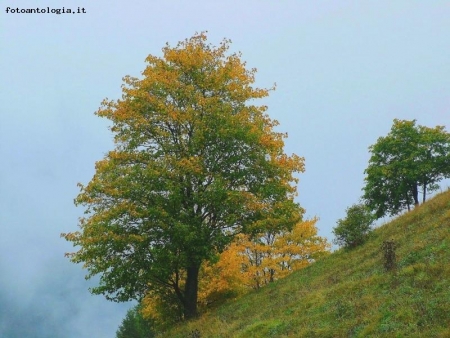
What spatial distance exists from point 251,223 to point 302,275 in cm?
417

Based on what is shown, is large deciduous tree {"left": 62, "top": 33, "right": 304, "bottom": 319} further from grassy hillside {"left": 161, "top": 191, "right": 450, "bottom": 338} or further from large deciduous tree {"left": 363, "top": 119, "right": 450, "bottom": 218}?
large deciduous tree {"left": 363, "top": 119, "right": 450, "bottom": 218}

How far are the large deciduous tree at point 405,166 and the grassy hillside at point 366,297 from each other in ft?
96.1

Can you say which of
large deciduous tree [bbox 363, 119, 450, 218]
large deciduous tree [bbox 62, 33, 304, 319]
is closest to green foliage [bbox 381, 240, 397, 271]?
large deciduous tree [bbox 62, 33, 304, 319]

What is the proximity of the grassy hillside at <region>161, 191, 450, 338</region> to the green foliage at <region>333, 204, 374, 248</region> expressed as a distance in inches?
27.7

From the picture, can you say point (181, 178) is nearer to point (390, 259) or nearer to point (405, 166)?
point (390, 259)

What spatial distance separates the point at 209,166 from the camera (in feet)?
80.6

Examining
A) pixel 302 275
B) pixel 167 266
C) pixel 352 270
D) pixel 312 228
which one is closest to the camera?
pixel 352 270

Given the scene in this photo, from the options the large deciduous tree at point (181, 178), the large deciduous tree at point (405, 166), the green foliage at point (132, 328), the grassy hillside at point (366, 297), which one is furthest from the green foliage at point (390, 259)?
the green foliage at point (132, 328)

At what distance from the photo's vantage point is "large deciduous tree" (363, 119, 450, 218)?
171 feet

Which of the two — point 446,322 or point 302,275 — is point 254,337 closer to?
point 446,322

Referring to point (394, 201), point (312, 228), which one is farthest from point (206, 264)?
point (394, 201)

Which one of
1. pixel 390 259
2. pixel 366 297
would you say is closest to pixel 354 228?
pixel 390 259

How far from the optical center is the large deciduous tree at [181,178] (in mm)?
22484

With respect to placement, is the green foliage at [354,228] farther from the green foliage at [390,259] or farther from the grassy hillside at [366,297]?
the green foliage at [390,259]
